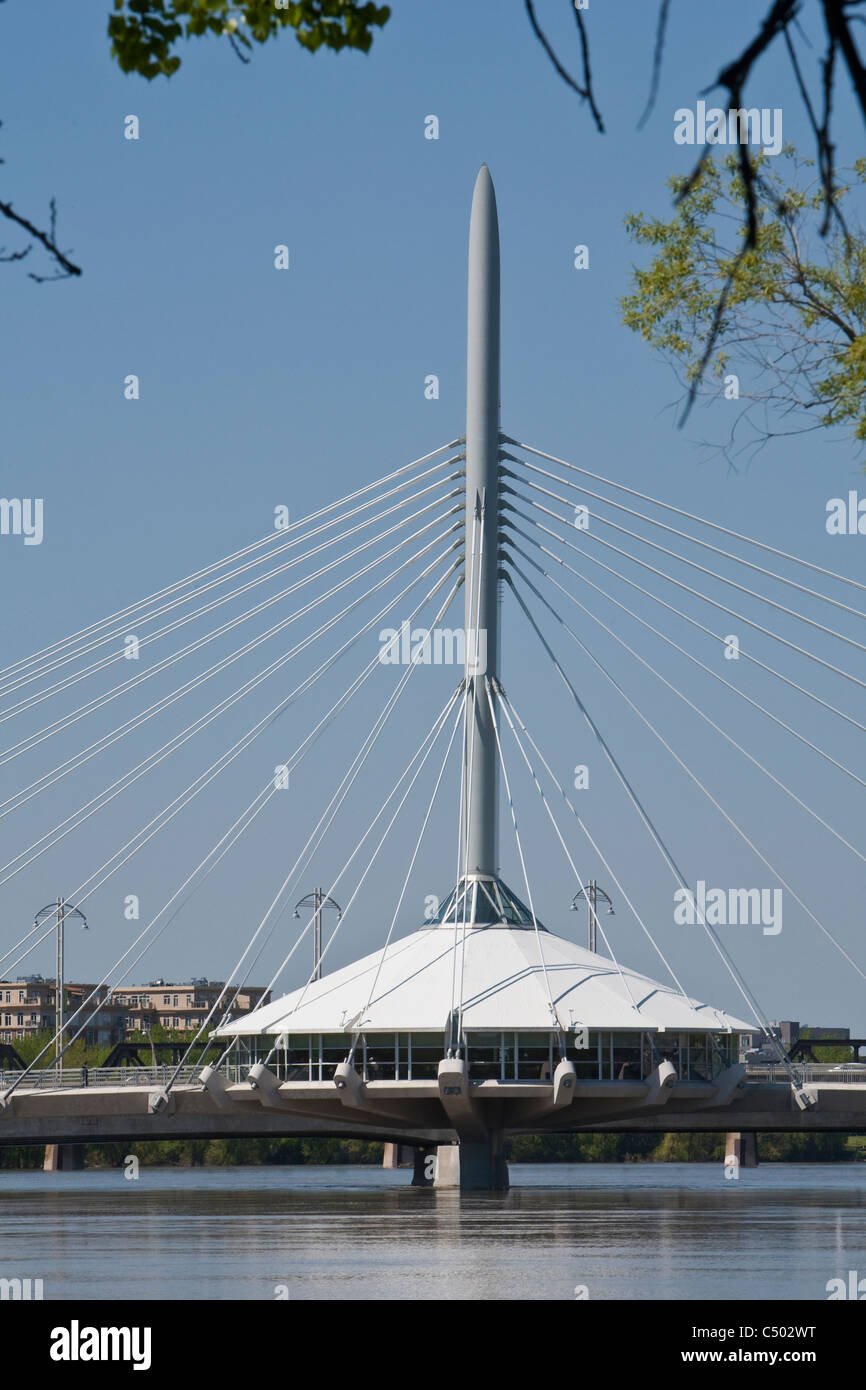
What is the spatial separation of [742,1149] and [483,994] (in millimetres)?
59732

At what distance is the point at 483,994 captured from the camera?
6644 centimetres

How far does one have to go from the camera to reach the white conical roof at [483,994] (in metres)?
64.9

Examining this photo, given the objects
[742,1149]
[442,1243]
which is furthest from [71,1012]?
[442,1243]

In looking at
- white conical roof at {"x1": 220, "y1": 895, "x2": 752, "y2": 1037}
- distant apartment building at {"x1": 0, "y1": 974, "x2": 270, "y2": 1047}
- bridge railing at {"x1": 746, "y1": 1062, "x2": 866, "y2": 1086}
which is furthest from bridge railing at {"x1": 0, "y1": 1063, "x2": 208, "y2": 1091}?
distant apartment building at {"x1": 0, "y1": 974, "x2": 270, "y2": 1047}

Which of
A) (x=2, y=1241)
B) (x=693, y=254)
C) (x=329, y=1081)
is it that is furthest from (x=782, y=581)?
(x=693, y=254)

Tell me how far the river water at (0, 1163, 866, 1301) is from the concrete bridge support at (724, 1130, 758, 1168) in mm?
37383

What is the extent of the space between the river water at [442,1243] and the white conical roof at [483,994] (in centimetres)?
587

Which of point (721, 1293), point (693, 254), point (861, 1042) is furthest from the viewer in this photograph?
point (861, 1042)

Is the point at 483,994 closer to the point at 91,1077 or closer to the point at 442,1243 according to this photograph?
the point at 91,1077

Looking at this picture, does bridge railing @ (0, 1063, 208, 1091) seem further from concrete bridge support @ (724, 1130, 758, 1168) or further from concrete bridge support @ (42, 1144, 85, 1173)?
concrete bridge support @ (42, 1144, 85, 1173)
